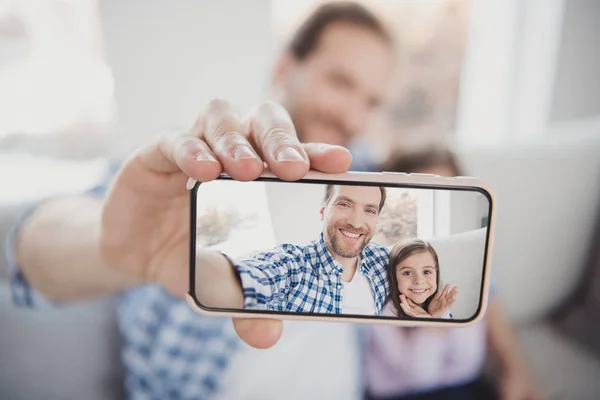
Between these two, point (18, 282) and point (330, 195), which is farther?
point (18, 282)

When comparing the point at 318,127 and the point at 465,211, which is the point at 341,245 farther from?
the point at 318,127

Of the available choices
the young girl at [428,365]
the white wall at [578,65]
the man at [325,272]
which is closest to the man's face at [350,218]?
the man at [325,272]

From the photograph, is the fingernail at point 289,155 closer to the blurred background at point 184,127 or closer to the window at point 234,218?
the window at point 234,218

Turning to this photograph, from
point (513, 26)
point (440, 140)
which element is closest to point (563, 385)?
point (440, 140)

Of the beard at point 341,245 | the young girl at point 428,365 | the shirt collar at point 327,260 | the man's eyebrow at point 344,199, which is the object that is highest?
the man's eyebrow at point 344,199

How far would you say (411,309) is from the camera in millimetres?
376

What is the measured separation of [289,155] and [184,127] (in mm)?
558

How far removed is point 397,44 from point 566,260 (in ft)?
1.66

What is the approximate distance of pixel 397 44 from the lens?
914mm

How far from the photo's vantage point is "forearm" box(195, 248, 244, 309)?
372 millimetres

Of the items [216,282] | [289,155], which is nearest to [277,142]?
[289,155]

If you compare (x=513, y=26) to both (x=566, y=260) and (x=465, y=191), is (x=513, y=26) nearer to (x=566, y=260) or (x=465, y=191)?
(x=566, y=260)

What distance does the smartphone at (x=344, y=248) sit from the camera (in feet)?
1.15

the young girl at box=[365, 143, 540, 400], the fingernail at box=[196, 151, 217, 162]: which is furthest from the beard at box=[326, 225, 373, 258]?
the young girl at box=[365, 143, 540, 400]
